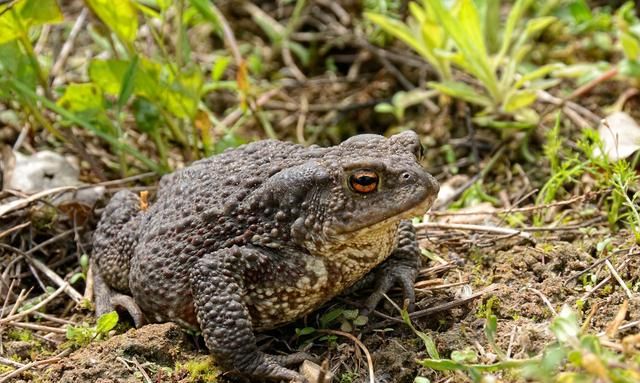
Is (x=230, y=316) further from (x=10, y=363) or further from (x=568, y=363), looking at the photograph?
(x=568, y=363)

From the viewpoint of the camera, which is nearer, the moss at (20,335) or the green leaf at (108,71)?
the moss at (20,335)

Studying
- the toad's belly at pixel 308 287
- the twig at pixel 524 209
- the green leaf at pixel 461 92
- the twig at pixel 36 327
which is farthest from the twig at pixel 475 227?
the twig at pixel 36 327

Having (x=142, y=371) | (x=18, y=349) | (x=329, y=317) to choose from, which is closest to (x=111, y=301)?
(x=18, y=349)

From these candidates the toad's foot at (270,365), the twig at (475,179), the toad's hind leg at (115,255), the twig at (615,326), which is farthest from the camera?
the twig at (475,179)

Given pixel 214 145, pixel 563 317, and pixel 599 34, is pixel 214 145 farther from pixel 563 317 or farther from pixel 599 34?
pixel 599 34

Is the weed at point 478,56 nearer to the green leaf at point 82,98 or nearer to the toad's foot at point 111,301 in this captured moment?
the green leaf at point 82,98

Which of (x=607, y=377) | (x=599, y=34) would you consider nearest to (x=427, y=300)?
(x=607, y=377)

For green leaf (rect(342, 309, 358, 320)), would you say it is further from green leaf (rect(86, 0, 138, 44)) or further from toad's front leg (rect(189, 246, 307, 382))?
green leaf (rect(86, 0, 138, 44))
